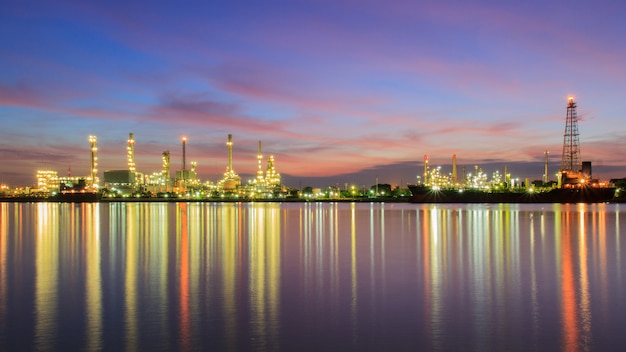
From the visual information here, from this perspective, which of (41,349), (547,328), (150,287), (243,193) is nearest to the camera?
(41,349)

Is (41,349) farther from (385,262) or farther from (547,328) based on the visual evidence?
(385,262)

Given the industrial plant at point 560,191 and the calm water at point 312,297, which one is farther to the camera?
the industrial plant at point 560,191

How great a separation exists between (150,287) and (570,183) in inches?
4571

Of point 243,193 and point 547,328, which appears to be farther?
point 243,193

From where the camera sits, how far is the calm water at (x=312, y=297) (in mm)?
10141

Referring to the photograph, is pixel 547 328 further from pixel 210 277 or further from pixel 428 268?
pixel 210 277

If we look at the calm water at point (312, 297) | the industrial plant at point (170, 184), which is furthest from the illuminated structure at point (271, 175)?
→ the calm water at point (312, 297)

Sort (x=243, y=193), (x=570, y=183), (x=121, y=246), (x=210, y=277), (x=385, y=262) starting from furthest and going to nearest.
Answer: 1. (x=243, y=193)
2. (x=570, y=183)
3. (x=121, y=246)
4. (x=385, y=262)
5. (x=210, y=277)

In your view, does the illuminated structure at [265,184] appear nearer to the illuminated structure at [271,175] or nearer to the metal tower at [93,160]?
the illuminated structure at [271,175]

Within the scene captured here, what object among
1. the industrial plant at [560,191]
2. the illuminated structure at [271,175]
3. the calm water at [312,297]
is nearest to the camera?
the calm water at [312,297]

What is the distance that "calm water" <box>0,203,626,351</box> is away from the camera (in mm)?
10141

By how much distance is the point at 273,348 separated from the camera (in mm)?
9547

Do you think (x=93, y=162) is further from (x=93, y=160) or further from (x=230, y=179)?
(x=230, y=179)

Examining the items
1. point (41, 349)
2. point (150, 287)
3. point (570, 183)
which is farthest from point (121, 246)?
point (570, 183)
